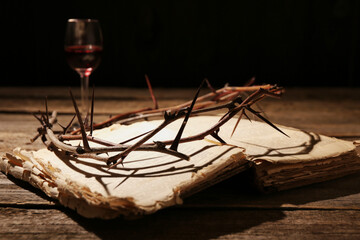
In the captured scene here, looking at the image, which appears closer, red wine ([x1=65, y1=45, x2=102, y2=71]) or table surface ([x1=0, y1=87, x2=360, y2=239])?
table surface ([x1=0, y1=87, x2=360, y2=239])

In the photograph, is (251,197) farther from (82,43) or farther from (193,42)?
(193,42)

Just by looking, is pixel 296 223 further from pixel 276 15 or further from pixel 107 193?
pixel 276 15

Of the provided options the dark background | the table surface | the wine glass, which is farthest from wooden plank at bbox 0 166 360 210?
the dark background

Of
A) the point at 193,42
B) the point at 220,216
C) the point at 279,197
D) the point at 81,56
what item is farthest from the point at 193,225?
the point at 193,42

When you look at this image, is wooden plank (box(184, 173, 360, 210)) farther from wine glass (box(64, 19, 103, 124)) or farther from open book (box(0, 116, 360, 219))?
wine glass (box(64, 19, 103, 124))

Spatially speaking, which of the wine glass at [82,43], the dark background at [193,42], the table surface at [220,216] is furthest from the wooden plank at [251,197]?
the dark background at [193,42]

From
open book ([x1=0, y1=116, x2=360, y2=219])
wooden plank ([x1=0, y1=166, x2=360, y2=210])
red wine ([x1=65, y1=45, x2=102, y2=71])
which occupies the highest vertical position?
red wine ([x1=65, y1=45, x2=102, y2=71])

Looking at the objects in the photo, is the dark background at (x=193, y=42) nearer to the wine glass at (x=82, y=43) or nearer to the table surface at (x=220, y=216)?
the wine glass at (x=82, y=43)
